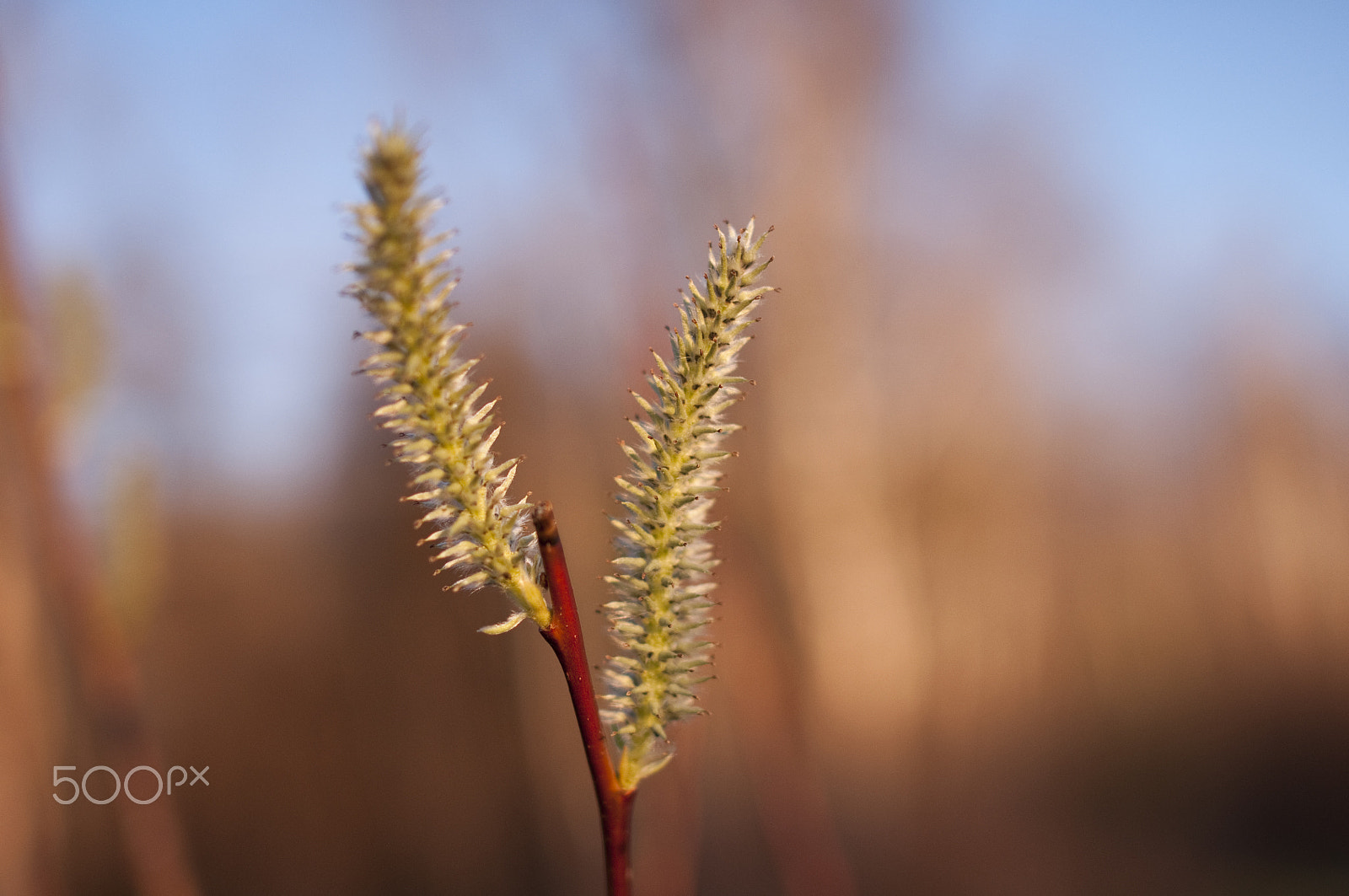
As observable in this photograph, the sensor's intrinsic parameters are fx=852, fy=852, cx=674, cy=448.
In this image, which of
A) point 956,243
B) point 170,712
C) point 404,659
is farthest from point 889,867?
point 170,712

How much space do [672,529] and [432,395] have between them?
0.27 metres

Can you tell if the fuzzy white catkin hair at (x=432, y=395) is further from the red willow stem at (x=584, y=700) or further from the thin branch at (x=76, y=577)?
the thin branch at (x=76, y=577)

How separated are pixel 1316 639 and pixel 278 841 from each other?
23.7 meters

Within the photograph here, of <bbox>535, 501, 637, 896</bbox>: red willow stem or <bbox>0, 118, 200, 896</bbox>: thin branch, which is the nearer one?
<bbox>535, 501, 637, 896</bbox>: red willow stem

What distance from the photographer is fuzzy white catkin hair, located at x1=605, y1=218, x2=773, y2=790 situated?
0.81 m

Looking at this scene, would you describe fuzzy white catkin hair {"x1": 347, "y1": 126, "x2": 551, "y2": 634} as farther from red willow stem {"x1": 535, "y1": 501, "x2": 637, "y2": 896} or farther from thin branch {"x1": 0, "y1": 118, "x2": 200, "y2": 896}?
thin branch {"x1": 0, "y1": 118, "x2": 200, "y2": 896}

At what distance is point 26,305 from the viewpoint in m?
2.02

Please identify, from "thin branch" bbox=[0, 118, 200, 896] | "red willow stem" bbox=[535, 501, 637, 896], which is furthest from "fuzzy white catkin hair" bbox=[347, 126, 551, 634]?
"thin branch" bbox=[0, 118, 200, 896]

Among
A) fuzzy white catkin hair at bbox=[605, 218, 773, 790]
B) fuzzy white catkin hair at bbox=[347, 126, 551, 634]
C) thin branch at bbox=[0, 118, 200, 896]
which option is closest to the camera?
fuzzy white catkin hair at bbox=[347, 126, 551, 634]

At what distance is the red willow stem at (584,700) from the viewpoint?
758 mm

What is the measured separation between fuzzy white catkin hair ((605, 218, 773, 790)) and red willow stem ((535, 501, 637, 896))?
0.03 metres

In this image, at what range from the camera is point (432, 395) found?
74 cm

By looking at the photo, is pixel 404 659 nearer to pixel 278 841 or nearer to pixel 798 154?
pixel 278 841

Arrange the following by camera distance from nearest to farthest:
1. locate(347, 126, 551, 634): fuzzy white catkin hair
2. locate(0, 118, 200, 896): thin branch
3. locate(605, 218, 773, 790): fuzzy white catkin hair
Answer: locate(347, 126, 551, 634): fuzzy white catkin hair < locate(605, 218, 773, 790): fuzzy white catkin hair < locate(0, 118, 200, 896): thin branch
